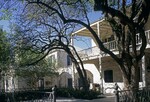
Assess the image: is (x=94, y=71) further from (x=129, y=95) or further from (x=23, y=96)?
(x=129, y=95)

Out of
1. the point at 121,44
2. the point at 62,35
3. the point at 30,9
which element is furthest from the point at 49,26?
the point at 121,44

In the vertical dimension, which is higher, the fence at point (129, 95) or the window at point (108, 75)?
the window at point (108, 75)

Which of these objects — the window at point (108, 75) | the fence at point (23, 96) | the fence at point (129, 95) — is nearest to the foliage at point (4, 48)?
the fence at point (23, 96)

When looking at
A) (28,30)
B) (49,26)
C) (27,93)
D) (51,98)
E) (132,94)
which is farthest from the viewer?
(49,26)

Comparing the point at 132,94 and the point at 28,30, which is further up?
the point at 28,30

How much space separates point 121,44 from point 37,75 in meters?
22.9

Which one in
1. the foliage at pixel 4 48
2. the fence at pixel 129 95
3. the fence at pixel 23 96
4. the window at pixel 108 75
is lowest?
the fence at pixel 23 96

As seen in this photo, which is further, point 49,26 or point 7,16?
point 49,26

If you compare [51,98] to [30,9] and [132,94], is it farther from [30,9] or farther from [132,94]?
[30,9]

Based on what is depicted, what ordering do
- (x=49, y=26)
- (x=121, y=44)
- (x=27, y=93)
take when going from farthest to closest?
(x=49, y=26) → (x=27, y=93) → (x=121, y=44)

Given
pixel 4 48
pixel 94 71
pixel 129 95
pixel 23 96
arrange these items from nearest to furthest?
pixel 129 95 < pixel 23 96 < pixel 4 48 < pixel 94 71

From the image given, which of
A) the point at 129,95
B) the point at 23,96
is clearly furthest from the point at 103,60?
the point at 129,95

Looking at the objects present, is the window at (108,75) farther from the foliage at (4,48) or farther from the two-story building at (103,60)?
the foliage at (4,48)

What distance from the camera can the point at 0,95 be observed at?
70.9 feet
